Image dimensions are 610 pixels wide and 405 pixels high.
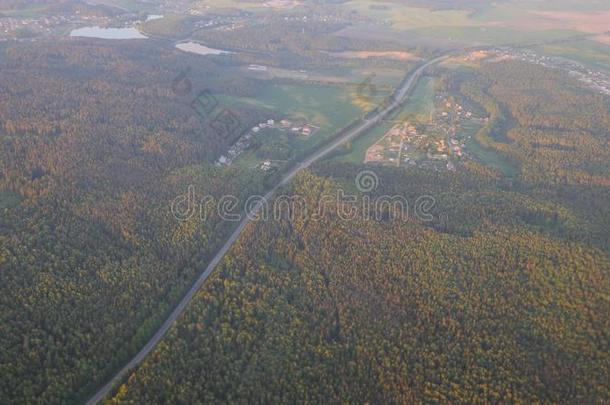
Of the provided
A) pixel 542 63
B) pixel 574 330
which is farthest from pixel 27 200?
pixel 542 63

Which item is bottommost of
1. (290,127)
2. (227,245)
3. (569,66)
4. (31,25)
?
(227,245)

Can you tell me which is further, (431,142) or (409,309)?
(431,142)

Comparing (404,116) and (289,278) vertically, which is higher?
(404,116)

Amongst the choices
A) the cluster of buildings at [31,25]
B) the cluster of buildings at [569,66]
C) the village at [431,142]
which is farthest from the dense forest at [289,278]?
the cluster of buildings at [31,25]

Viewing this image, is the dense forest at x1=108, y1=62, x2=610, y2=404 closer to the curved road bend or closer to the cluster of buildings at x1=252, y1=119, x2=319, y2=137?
the curved road bend

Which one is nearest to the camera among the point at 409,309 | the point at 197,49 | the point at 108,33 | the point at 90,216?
the point at 409,309

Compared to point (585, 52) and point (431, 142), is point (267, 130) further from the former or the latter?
point (585, 52)

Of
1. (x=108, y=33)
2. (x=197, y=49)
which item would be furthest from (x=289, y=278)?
(x=108, y=33)
